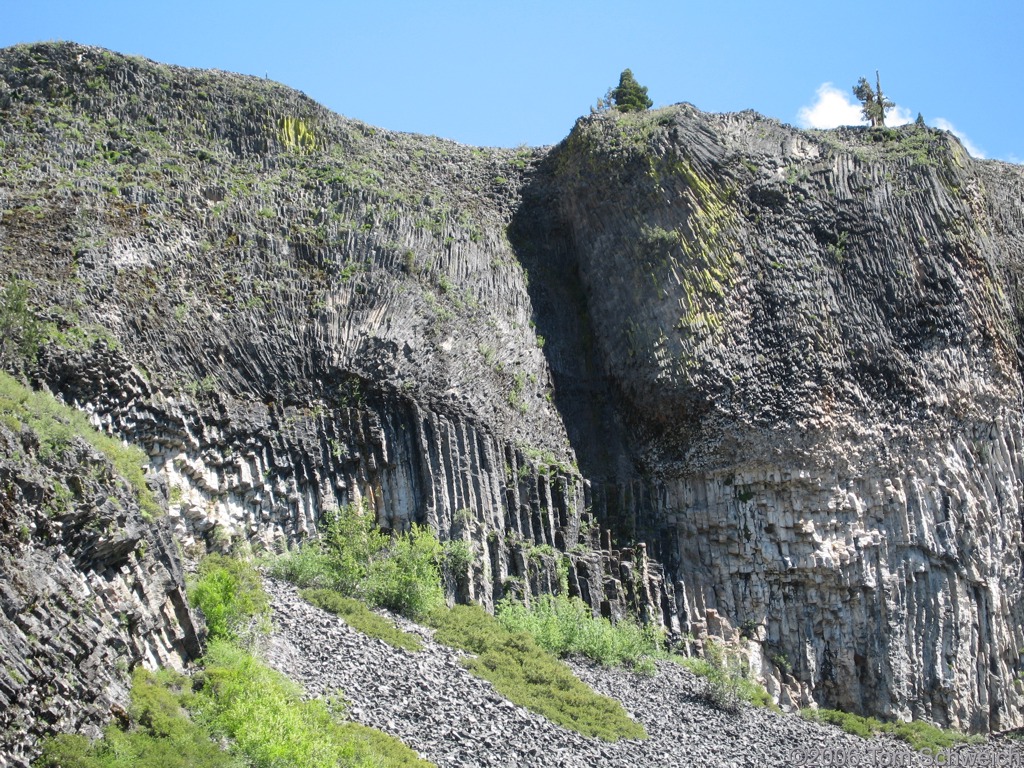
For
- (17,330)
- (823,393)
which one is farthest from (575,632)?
(17,330)

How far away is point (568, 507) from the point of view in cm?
Result: 3016

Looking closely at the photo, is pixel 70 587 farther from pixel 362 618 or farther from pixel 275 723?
pixel 362 618

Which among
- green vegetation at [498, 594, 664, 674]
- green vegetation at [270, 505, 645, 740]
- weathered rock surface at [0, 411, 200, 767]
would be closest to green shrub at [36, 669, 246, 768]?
weathered rock surface at [0, 411, 200, 767]

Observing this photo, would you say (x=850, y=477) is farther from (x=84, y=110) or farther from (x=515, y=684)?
(x=84, y=110)

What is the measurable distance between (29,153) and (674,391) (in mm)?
17191

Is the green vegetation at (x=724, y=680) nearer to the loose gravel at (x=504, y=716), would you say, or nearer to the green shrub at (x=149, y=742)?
the loose gravel at (x=504, y=716)

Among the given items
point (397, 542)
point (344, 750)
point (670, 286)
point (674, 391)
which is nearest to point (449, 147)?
point (670, 286)

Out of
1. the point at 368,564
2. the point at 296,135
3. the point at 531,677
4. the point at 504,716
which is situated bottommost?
the point at 504,716

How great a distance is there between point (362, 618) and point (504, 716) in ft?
13.2

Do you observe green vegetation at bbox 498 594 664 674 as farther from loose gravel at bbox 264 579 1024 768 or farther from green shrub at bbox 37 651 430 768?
green shrub at bbox 37 651 430 768

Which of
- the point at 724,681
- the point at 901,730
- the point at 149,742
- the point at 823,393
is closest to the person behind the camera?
the point at 149,742

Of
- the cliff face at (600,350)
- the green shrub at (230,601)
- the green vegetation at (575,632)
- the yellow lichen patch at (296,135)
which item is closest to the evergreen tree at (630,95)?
the cliff face at (600,350)

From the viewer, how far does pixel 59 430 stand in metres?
18.3

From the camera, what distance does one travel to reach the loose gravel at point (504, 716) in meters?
19.7
